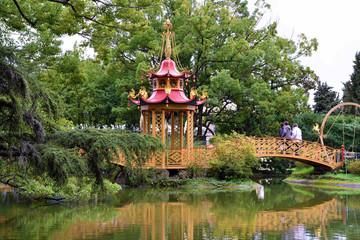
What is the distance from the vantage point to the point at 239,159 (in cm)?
2064

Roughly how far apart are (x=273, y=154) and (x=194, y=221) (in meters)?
12.1

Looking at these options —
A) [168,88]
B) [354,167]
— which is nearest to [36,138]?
[168,88]

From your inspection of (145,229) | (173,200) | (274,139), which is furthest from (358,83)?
(145,229)

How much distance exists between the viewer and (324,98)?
144ft

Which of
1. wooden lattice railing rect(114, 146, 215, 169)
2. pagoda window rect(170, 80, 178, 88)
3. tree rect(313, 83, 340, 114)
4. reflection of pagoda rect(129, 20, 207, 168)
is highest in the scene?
tree rect(313, 83, 340, 114)

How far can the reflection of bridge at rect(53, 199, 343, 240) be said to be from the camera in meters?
9.52

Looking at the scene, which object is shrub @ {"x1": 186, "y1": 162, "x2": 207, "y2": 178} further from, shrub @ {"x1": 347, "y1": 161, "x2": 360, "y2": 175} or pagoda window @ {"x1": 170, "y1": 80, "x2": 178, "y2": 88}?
shrub @ {"x1": 347, "y1": 161, "x2": 360, "y2": 175}

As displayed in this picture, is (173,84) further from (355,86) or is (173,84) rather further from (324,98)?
(324,98)

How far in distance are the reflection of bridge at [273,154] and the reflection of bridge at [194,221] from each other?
6592 millimetres

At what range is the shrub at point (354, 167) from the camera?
71.9 feet

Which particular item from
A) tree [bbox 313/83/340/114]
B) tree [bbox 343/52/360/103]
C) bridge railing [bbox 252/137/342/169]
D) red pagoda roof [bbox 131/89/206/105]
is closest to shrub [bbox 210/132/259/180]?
bridge railing [bbox 252/137/342/169]

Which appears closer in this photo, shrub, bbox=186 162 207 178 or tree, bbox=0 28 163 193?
tree, bbox=0 28 163 193

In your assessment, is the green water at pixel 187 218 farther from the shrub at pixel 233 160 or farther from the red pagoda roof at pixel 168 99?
the red pagoda roof at pixel 168 99

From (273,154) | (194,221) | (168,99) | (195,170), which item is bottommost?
(194,221)
